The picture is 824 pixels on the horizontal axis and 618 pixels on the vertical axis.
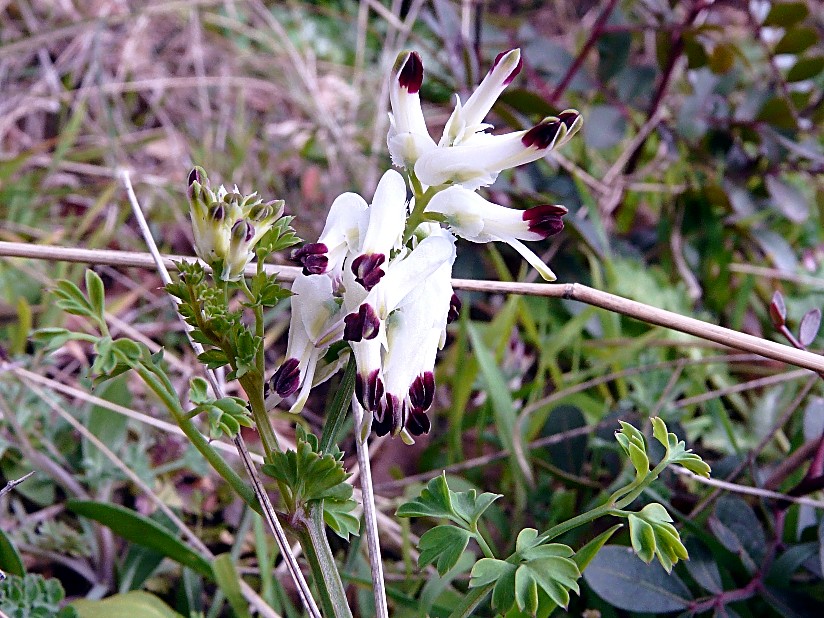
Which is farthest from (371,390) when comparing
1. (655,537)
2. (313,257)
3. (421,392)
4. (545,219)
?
(655,537)

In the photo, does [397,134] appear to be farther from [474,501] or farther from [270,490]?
[270,490]

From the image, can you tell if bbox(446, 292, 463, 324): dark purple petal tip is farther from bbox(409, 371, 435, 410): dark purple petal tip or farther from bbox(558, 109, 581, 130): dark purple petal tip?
bbox(558, 109, 581, 130): dark purple petal tip

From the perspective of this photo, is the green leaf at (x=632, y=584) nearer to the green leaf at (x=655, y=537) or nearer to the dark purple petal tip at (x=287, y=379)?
the green leaf at (x=655, y=537)

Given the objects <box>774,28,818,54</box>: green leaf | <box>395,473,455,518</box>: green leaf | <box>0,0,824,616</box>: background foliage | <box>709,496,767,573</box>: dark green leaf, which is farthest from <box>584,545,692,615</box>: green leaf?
<box>774,28,818,54</box>: green leaf

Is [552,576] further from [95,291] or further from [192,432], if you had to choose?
[95,291]

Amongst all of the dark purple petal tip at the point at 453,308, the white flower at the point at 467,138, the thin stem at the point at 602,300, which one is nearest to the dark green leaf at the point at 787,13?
the thin stem at the point at 602,300

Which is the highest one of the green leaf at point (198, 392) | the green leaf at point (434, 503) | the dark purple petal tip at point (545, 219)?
the dark purple petal tip at point (545, 219)
